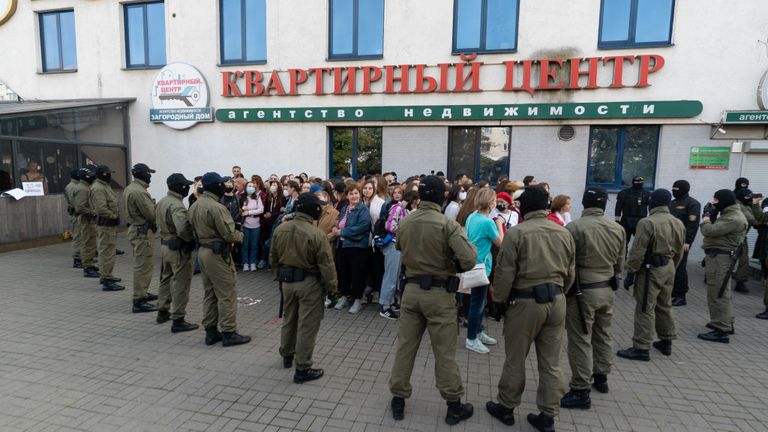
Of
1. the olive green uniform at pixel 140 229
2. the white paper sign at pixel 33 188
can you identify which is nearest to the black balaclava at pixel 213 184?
the olive green uniform at pixel 140 229

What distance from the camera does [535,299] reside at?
11.2 feet

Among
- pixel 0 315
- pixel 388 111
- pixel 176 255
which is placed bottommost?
pixel 0 315

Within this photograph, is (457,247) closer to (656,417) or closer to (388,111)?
(656,417)

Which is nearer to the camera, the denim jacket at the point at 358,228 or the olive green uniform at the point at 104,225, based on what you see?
the denim jacket at the point at 358,228

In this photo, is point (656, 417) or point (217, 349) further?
point (217, 349)

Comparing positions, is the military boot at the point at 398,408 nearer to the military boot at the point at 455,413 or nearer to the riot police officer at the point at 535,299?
the military boot at the point at 455,413

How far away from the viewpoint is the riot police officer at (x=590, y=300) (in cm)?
385

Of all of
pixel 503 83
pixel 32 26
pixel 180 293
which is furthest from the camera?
pixel 32 26

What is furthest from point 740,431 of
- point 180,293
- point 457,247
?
point 180,293

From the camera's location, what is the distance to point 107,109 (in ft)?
41.7

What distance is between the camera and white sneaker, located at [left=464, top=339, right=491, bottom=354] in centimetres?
495

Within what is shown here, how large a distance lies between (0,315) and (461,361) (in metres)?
6.44

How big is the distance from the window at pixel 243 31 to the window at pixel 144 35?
223 cm

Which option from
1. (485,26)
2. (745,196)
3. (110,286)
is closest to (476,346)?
(745,196)
